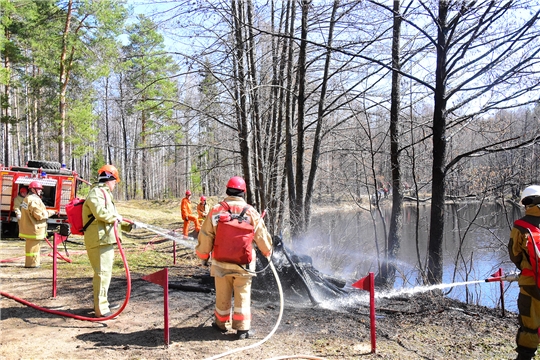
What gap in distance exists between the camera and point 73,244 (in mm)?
12000

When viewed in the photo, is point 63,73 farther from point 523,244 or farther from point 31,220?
point 523,244

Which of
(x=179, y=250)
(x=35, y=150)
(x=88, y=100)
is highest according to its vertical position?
(x=88, y=100)

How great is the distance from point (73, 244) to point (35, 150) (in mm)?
21858

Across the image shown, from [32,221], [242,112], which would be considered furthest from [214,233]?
[242,112]

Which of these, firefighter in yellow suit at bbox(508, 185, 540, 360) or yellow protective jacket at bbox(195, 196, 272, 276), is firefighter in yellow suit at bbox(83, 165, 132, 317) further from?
firefighter in yellow suit at bbox(508, 185, 540, 360)

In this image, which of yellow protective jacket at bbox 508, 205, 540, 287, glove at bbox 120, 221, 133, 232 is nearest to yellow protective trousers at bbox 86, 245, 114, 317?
glove at bbox 120, 221, 133, 232

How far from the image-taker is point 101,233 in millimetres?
4621

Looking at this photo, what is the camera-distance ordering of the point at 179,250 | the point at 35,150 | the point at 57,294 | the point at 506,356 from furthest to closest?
the point at 35,150
the point at 179,250
the point at 57,294
the point at 506,356

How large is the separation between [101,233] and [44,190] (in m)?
9.76

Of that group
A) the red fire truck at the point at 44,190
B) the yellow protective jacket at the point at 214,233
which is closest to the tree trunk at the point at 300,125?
the yellow protective jacket at the point at 214,233

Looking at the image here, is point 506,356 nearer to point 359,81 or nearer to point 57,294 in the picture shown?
point 57,294

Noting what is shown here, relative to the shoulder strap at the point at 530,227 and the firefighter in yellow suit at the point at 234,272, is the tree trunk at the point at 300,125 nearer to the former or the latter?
the firefighter in yellow suit at the point at 234,272

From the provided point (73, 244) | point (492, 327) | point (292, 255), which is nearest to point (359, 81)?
point (292, 255)

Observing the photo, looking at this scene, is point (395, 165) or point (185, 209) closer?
point (395, 165)
